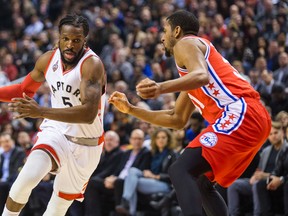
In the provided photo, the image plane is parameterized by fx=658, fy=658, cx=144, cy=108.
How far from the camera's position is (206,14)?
17578 millimetres

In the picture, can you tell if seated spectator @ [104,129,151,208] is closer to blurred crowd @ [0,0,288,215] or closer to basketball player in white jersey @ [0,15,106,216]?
blurred crowd @ [0,0,288,215]

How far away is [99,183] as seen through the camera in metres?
11.5

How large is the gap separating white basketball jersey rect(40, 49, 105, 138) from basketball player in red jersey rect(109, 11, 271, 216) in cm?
106

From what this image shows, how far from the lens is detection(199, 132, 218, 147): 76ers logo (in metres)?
5.90

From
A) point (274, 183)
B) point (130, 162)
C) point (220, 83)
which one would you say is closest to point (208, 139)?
point (220, 83)

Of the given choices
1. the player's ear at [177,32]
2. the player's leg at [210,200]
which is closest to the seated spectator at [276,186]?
the player's leg at [210,200]

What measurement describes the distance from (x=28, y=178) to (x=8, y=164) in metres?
6.36

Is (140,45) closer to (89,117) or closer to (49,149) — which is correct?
(49,149)

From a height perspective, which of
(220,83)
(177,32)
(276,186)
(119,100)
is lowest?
(276,186)

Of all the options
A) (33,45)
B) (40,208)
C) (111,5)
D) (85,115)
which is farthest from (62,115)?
(111,5)

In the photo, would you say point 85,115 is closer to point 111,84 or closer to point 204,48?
point 204,48

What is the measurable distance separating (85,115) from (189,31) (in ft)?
4.29

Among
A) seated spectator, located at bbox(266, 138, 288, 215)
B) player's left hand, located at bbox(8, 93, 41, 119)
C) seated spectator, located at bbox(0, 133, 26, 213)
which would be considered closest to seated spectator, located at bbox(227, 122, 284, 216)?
seated spectator, located at bbox(266, 138, 288, 215)

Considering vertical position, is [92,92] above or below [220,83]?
below
